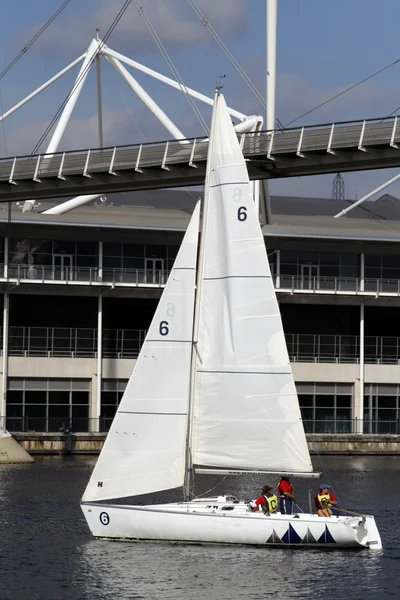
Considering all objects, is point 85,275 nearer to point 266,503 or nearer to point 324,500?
point 266,503

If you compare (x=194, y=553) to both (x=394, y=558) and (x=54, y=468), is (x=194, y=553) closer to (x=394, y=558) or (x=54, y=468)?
(x=394, y=558)

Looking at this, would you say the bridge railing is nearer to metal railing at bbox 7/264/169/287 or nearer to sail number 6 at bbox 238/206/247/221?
metal railing at bbox 7/264/169/287

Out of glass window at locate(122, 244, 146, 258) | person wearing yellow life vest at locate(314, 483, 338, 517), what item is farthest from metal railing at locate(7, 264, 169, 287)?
person wearing yellow life vest at locate(314, 483, 338, 517)

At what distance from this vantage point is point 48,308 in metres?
70.6

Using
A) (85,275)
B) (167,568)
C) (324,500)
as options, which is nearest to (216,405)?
(324,500)

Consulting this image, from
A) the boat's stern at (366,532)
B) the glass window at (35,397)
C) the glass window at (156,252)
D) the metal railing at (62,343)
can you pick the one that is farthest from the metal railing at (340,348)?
the boat's stern at (366,532)

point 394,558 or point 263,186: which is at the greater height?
point 263,186

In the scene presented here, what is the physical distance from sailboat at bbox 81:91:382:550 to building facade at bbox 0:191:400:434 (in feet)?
110

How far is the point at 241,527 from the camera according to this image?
99.8 ft

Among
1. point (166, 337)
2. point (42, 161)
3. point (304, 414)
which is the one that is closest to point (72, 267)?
point (42, 161)

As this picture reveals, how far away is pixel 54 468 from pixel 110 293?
1808 cm

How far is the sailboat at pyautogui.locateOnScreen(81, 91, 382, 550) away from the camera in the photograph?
3058 cm

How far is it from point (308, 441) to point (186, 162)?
51.6 ft

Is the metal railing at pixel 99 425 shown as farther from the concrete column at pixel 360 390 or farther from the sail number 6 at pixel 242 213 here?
the sail number 6 at pixel 242 213
